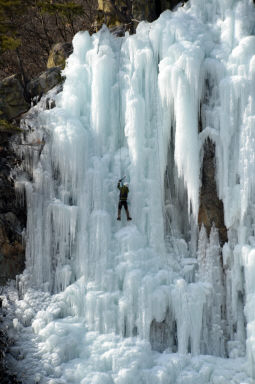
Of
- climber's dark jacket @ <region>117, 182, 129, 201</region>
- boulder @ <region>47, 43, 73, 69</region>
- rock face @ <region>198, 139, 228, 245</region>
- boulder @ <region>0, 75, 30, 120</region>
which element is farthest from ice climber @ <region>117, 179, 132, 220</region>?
boulder @ <region>47, 43, 73, 69</region>

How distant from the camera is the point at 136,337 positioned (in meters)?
10.8

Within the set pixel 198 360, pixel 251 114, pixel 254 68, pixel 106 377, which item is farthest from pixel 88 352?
pixel 254 68

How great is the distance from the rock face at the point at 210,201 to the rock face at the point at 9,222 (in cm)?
415

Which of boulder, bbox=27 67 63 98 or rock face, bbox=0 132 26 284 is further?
boulder, bbox=27 67 63 98

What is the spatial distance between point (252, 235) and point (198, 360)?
2856 mm

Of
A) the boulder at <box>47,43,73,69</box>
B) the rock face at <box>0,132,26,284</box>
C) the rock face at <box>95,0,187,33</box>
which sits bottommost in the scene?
the rock face at <box>0,132,26,284</box>

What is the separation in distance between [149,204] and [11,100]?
4.62 meters

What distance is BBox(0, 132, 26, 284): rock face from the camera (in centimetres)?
1177

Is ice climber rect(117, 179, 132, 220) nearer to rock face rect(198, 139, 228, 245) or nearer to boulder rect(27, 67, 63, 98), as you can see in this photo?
rock face rect(198, 139, 228, 245)

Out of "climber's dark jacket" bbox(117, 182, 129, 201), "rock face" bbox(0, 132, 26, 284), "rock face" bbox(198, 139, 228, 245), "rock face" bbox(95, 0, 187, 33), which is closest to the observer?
"climber's dark jacket" bbox(117, 182, 129, 201)

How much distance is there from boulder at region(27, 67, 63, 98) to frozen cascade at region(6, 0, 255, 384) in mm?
924

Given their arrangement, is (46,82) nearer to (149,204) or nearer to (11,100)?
(11,100)

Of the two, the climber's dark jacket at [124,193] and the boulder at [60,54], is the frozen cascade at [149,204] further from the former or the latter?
the boulder at [60,54]

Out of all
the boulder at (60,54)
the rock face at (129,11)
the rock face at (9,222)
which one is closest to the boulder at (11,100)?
the rock face at (9,222)
